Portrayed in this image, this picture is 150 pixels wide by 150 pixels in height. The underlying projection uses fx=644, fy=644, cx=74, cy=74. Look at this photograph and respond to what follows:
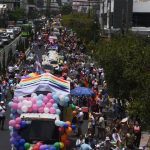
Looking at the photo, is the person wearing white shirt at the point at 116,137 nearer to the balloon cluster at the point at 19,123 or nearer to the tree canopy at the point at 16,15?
the balloon cluster at the point at 19,123

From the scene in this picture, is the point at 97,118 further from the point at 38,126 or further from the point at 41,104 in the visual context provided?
the point at 38,126

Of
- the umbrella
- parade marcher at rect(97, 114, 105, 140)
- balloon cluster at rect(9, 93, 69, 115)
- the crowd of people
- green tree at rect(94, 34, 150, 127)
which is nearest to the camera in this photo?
balloon cluster at rect(9, 93, 69, 115)

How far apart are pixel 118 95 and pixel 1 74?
16.6 m

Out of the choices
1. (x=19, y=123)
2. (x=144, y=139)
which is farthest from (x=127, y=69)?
(x=19, y=123)

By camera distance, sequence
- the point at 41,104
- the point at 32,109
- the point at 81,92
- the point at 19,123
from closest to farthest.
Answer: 1. the point at 19,123
2. the point at 32,109
3. the point at 41,104
4. the point at 81,92

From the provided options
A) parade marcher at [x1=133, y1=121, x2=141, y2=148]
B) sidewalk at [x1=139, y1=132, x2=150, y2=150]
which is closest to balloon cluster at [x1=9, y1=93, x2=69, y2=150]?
parade marcher at [x1=133, y1=121, x2=141, y2=148]

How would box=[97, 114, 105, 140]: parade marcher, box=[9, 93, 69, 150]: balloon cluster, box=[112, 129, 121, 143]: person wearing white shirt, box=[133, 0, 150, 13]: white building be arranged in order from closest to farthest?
box=[9, 93, 69, 150]: balloon cluster < box=[112, 129, 121, 143]: person wearing white shirt < box=[97, 114, 105, 140]: parade marcher < box=[133, 0, 150, 13]: white building

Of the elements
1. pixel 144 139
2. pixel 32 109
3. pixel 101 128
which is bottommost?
pixel 144 139

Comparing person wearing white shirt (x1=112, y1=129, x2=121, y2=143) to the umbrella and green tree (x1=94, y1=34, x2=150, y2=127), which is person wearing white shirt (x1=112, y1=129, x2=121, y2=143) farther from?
the umbrella

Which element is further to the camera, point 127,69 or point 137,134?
point 127,69

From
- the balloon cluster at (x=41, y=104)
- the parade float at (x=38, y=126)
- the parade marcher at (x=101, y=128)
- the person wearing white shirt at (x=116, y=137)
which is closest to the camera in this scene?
→ the parade float at (x=38, y=126)

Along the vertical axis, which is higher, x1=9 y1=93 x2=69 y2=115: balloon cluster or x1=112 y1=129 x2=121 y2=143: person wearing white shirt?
x1=9 y1=93 x2=69 y2=115: balloon cluster

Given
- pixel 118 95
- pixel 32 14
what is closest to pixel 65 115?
pixel 118 95

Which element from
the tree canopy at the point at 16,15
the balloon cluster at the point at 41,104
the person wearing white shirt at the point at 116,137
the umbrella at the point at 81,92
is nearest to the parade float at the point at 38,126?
the balloon cluster at the point at 41,104
